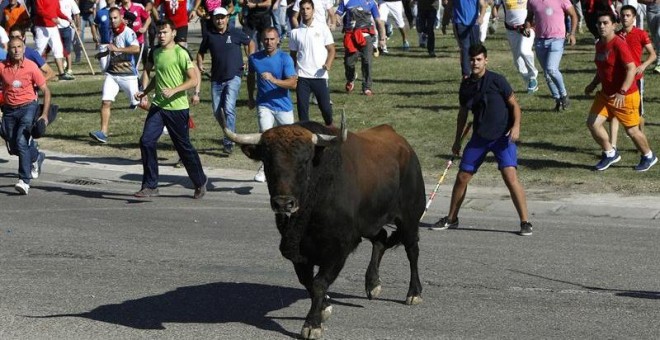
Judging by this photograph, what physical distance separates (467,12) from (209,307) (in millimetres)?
13421

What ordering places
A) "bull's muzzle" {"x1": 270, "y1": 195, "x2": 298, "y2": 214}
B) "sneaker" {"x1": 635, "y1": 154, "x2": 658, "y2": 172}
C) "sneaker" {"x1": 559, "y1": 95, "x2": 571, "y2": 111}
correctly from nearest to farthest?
"bull's muzzle" {"x1": 270, "y1": 195, "x2": 298, "y2": 214} → "sneaker" {"x1": 635, "y1": 154, "x2": 658, "y2": 172} → "sneaker" {"x1": 559, "y1": 95, "x2": 571, "y2": 111}

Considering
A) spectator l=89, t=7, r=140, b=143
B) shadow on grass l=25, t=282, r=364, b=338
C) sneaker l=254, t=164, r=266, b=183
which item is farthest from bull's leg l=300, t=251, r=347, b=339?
spectator l=89, t=7, r=140, b=143

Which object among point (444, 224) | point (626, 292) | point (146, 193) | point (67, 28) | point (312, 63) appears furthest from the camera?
point (67, 28)

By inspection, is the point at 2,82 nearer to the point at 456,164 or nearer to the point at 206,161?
Answer: the point at 206,161

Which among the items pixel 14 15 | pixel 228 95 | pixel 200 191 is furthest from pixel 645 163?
pixel 14 15

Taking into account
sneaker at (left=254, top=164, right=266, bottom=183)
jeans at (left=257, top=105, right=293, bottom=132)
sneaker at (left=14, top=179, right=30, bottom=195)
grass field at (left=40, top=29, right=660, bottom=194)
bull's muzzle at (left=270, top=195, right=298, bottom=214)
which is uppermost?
bull's muzzle at (left=270, top=195, right=298, bottom=214)

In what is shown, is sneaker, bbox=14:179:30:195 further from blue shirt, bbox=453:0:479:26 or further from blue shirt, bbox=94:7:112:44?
blue shirt, bbox=453:0:479:26

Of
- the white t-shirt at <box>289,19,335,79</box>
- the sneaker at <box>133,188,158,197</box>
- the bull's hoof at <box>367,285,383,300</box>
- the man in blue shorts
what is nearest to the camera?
the bull's hoof at <box>367,285,383,300</box>

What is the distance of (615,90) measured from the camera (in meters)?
15.7

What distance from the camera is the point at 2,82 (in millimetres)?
16031

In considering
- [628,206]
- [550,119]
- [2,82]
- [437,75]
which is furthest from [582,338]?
[437,75]

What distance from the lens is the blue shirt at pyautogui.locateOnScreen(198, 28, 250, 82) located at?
1755 cm

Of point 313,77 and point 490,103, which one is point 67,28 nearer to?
point 313,77

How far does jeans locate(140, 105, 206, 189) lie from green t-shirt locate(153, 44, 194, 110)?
10 cm
